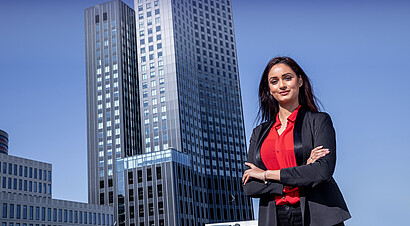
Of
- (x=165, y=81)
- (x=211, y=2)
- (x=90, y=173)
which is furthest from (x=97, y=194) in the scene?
(x=211, y=2)

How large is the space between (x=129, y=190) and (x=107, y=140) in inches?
733

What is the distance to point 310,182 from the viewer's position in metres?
3.05

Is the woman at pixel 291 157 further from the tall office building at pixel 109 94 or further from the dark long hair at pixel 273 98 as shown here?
the tall office building at pixel 109 94

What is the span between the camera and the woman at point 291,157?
3.06 metres

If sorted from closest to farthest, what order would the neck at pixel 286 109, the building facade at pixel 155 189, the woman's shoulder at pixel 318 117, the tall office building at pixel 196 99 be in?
the woman's shoulder at pixel 318 117
the neck at pixel 286 109
the building facade at pixel 155 189
the tall office building at pixel 196 99

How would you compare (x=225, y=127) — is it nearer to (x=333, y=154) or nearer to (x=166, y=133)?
(x=166, y=133)

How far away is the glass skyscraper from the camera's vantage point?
105 m

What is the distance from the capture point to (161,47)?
388 ft

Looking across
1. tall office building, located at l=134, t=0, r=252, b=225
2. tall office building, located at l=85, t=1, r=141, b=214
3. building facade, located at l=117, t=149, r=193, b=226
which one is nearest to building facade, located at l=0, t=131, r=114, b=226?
building facade, located at l=117, t=149, r=193, b=226

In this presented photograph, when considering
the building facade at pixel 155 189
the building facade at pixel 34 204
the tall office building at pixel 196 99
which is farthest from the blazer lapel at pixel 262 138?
the tall office building at pixel 196 99

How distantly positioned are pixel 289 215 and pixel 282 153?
41cm

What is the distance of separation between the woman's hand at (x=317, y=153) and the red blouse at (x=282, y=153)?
0.16m

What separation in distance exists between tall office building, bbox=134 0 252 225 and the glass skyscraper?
247 millimetres

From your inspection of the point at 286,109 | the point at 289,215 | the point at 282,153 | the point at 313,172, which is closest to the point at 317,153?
the point at 313,172
